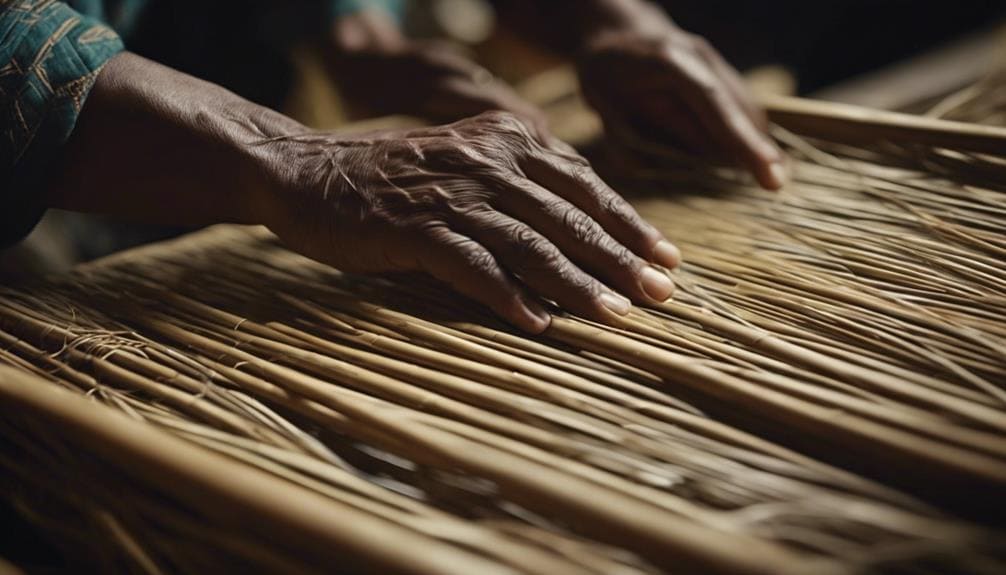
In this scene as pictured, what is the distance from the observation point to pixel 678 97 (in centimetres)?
82

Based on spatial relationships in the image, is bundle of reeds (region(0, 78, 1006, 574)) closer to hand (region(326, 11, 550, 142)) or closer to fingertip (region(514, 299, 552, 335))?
fingertip (region(514, 299, 552, 335))

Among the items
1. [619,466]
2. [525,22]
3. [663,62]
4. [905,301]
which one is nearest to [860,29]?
[525,22]

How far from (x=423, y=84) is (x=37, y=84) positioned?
0.57 meters

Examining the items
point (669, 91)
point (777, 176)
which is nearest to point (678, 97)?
point (669, 91)

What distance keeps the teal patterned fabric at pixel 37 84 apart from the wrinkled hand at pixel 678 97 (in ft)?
1.86

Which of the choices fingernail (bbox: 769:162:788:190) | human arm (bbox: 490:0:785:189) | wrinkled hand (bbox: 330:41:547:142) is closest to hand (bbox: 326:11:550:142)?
wrinkled hand (bbox: 330:41:547:142)

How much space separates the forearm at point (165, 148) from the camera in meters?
0.54

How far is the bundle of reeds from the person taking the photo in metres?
0.29

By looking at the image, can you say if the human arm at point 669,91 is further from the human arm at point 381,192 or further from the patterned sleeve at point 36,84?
the patterned sleeve at point 36,84

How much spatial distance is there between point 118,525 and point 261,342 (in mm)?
147

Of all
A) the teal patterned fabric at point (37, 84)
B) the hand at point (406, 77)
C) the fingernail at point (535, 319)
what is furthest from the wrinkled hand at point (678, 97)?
the teal patterned fabric at point (37, 84)

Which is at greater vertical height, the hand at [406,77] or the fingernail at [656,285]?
the hand at [406,77]

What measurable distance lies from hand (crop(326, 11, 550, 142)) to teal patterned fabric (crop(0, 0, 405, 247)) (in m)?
0.46

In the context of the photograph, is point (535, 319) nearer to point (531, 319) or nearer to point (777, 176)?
point (531, 319)
